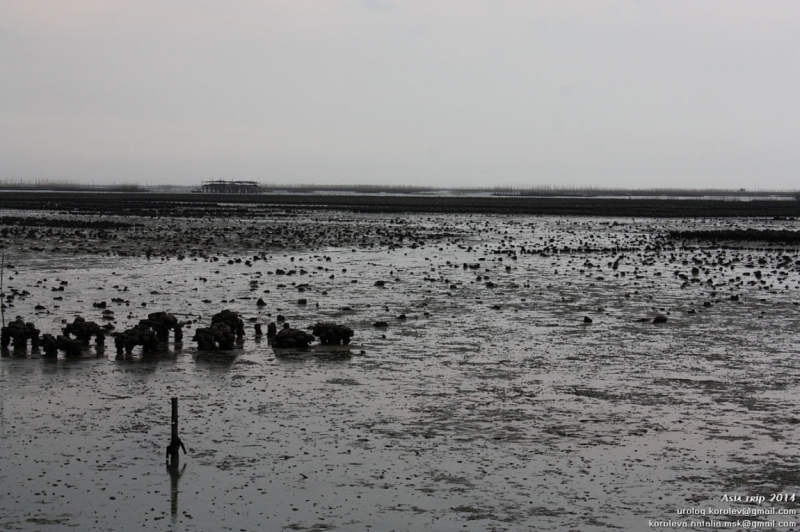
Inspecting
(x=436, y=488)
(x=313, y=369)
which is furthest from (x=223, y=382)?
(x=436, y=488)

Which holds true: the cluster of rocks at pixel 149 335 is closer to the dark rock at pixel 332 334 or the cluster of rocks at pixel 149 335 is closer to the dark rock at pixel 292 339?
the dark rock at pixel 292 339

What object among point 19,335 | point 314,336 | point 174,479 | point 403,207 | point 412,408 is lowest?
point 174,479

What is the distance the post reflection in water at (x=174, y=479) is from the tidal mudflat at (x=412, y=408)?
30 millimetres

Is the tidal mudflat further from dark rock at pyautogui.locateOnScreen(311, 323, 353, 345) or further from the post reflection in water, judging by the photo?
dark rock at pyautogui.locateOnScreen(311, 323, 353, 345)

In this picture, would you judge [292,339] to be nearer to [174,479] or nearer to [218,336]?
[218,336]

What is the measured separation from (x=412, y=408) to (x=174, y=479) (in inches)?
175

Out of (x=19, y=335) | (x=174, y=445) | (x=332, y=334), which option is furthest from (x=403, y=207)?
(x=174, y=445)

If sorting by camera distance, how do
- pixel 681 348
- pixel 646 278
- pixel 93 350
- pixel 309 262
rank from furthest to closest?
pixel 309 262 < pixel 646 278 < pixel 681 348 < pixel 93 350

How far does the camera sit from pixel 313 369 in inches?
A: 670

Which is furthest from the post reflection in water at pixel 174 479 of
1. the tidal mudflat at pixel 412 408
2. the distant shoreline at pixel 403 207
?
the distant shoreline at pixel 403 207

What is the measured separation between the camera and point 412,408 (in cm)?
1423

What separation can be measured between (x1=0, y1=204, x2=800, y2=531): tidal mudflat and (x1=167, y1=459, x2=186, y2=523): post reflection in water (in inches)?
1.2

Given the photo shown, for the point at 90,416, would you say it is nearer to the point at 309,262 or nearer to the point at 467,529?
the point at 467,529

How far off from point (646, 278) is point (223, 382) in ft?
72.1
